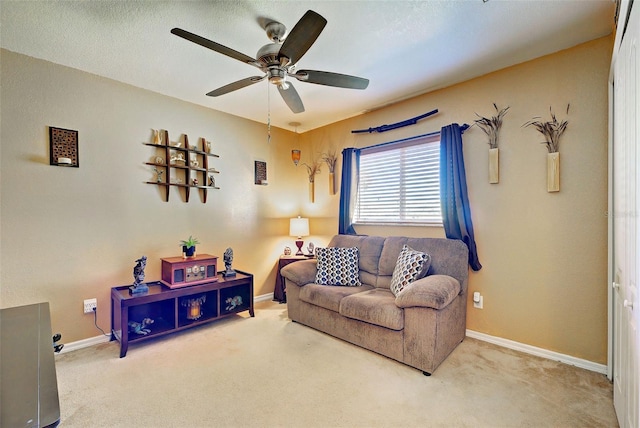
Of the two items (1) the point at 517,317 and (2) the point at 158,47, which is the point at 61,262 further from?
(1) the point at 517,317

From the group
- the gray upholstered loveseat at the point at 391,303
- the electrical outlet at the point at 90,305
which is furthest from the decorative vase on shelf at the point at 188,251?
the gray upholstered loveseat at the point at 391,303

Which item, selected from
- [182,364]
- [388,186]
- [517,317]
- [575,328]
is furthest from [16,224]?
[575,328]

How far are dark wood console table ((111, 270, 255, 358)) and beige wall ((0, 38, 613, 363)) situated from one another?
0.31m

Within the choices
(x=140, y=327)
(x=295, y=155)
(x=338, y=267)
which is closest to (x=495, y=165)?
(x=338, y=267)

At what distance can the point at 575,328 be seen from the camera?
7.82 ft

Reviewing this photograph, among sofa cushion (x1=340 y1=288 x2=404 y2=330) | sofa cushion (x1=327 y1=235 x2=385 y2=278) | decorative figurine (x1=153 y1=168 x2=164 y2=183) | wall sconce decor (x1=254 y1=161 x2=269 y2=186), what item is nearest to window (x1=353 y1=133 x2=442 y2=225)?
sofa cushion (x1=327 y1=235 x2=385 y2=278)

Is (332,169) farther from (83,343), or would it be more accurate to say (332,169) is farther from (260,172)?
(83,343)

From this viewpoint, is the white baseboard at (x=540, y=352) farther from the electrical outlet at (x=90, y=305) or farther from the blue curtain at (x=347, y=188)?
the electrical outlet at (x=90, y=305)

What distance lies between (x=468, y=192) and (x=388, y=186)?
978 millimetres

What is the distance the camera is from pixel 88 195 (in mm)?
2812

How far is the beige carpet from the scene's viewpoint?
177 cm

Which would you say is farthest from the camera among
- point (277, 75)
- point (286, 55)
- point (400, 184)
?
point (400, 184)

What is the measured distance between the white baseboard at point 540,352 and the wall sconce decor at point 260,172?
3163 mm

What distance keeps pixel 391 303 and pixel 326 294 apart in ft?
2.27
